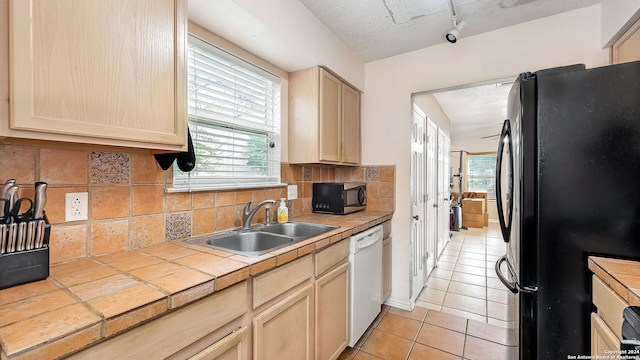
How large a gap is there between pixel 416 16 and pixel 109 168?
6.97ft

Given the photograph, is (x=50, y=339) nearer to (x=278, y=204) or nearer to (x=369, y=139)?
(x=278, y=204)

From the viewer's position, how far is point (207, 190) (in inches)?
62.5

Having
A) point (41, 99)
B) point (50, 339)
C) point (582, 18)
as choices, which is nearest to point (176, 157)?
point (41, 99)

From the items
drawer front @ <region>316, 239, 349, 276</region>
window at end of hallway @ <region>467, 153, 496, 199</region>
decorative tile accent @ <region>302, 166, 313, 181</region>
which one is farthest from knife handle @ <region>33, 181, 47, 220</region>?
window at end of hallway @ <region>467, 153, 496, 199</region>

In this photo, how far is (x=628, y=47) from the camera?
1.55 meters

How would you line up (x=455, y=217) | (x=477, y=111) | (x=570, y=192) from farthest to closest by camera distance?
1. (x=455, y=217)
2. (x=477, y=111)
3. (x=570, y=192)

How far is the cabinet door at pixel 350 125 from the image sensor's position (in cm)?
242

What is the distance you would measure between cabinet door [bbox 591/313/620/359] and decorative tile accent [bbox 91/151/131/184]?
1.97 meters

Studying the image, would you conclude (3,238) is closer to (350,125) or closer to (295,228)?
(295,228)

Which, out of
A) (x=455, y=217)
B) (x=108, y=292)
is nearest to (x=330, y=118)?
(x=108, y=292)

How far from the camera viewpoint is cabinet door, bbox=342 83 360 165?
242 centimetres

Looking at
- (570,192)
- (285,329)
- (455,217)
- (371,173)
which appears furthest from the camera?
(455,217)

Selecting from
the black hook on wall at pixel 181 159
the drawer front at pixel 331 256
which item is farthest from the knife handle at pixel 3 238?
the drawer front at pixel 331 256

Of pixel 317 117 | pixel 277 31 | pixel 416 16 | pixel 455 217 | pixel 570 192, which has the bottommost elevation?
pixel 455 217
